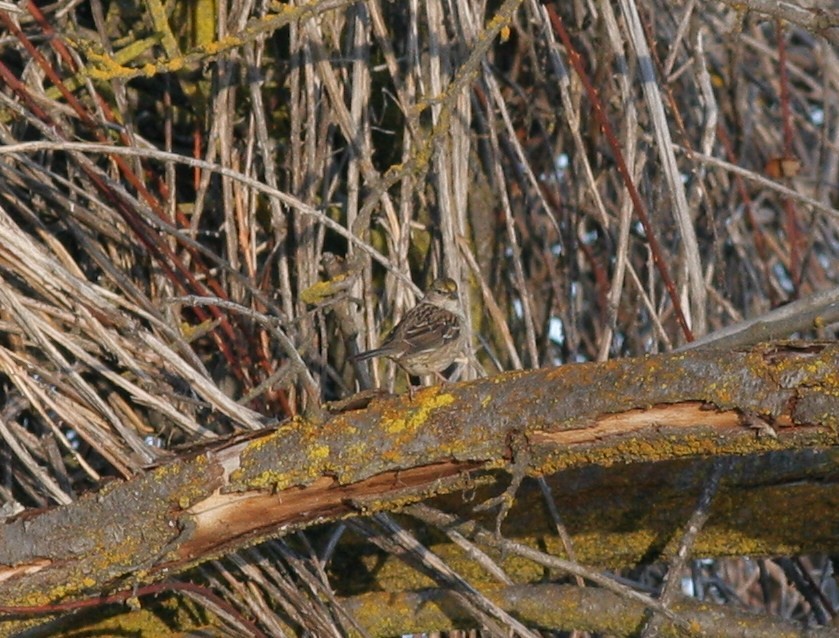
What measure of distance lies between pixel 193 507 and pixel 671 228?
1936 millimetres

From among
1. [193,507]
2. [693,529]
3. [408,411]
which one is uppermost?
[408,411]

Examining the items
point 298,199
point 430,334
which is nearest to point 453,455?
point 430,334

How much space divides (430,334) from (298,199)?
469 mm

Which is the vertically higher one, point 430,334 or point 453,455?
point 453,455

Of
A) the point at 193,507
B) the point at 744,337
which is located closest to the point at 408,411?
the point at 193,507

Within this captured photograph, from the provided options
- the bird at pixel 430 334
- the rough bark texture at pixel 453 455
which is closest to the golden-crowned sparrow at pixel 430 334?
the bird at pixel 430 334

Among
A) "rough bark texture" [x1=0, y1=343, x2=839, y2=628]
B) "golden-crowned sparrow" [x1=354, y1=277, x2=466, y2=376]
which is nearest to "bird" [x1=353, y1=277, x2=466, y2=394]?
"golden-crowned sparrow" [x1=354, y1=277, x2=466, y2=376]

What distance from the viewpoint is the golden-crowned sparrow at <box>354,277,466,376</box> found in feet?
10.5

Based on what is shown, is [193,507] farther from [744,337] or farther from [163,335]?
[744,337]

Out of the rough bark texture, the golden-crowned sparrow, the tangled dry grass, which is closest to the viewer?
the rough bark texture

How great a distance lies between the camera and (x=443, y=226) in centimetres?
320

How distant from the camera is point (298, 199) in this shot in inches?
130

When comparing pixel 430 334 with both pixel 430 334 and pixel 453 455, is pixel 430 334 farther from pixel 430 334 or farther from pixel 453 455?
pixel 453 455

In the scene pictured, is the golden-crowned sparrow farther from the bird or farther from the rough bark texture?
the rough bark texture
